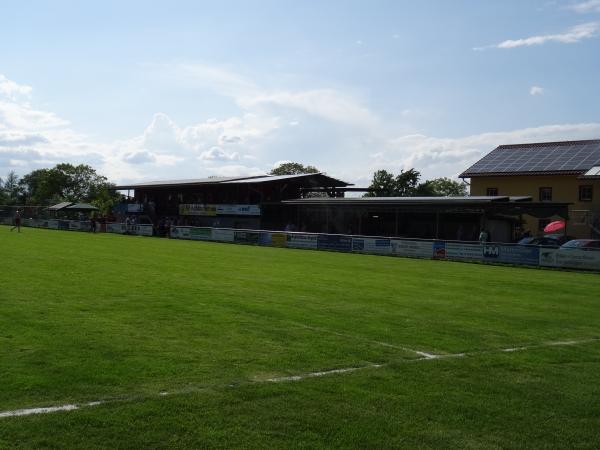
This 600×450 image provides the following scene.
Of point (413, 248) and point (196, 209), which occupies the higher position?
point (196, 209)

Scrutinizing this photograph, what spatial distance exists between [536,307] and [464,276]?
829cm

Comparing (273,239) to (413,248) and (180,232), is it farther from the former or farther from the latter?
(180,232)

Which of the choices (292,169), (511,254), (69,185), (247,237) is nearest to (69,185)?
(69,185)

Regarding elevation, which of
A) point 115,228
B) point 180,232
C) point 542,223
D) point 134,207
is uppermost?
point 134,207

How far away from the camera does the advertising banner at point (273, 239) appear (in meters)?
41.3

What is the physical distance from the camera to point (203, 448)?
4.65 m

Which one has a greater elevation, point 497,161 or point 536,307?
point 497,161

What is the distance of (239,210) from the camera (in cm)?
5850

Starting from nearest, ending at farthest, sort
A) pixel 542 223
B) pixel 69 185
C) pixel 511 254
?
pixel 511 254 < pixel 542 223 < pixel 69 185

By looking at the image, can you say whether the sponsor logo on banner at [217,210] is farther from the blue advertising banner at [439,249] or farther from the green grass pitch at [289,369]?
the green grass pitch at [289,369]

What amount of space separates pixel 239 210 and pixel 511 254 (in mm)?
33361

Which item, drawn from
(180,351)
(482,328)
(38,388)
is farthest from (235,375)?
(482,328)

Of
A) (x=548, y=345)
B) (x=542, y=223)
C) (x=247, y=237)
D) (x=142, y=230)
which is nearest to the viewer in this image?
(x=548, y=345)

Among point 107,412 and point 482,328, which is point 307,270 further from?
point 107,412
